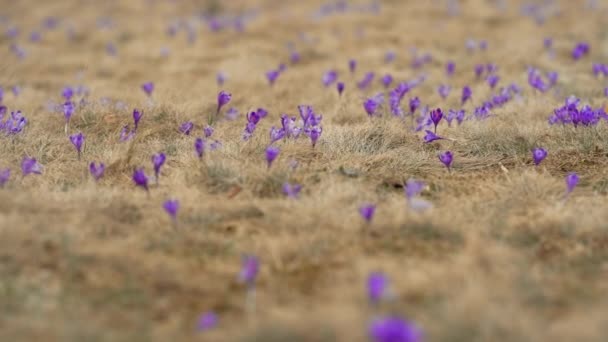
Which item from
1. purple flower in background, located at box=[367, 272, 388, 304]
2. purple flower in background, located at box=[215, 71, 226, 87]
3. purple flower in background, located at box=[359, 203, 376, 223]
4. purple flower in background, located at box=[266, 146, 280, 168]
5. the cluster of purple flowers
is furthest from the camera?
purple flower in background, located at box=[215, 71, 226, 87]

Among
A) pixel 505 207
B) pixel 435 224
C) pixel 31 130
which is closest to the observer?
pixel 435 224

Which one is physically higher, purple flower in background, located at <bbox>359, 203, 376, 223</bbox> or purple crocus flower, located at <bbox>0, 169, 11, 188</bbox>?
purple crocus flower, located at <bbox>0, 169, 11, 188</bbox>

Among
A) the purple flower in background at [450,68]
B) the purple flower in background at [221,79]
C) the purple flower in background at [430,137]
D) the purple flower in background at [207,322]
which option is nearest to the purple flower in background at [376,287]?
the purple flower in background at [207,322]

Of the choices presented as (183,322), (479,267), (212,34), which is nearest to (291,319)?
(183,322)

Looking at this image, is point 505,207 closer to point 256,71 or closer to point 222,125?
point 222,125

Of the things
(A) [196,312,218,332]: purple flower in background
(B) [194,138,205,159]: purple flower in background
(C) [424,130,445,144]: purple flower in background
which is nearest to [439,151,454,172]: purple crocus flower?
(C) [424,130,445,144]: purple flower in background

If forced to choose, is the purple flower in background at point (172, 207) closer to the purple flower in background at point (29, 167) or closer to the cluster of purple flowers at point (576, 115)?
the purple flower in background at point (29, 167)

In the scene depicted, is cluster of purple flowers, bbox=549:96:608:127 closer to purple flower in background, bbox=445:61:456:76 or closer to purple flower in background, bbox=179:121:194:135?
purple flower in background, bbox=445:61:456:76
